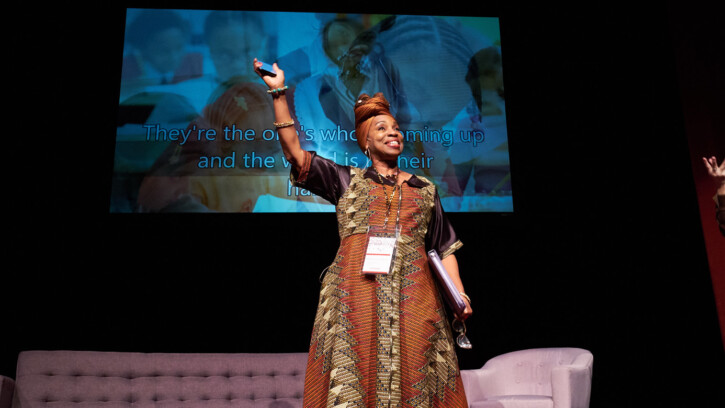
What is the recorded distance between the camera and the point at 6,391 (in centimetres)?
311

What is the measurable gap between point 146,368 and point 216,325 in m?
0.59

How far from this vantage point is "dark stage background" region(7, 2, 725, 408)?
3.93m

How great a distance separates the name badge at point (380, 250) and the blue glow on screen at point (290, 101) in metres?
2.04

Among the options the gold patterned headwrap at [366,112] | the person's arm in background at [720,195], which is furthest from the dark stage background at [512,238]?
the gold patterned headwrap at [366,112]

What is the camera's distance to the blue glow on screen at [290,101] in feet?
13.1

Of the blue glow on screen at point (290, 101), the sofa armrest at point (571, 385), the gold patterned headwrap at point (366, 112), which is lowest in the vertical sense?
the sofa armrest at point (571, 385)

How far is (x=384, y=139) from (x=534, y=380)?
6.27 ft

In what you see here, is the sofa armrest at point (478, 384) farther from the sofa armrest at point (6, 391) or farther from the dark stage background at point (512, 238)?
the sofa armrest at point (6, 391)

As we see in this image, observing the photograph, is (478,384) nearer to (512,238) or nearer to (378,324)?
(512,238)

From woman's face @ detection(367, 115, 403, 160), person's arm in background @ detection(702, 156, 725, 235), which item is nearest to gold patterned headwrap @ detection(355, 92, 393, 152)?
woman's face @ detection(367, 115, 403, 160)

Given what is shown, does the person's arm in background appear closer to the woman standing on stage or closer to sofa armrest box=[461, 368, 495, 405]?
sofa armrest box=[461, 368, 495, 405]

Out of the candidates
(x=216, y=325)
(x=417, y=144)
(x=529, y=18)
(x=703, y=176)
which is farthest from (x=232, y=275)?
(x=703, y=176)

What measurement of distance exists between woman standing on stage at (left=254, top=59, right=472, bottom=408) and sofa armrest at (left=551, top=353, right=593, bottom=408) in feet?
4.02

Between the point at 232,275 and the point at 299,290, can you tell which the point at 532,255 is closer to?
the point at 299,290
